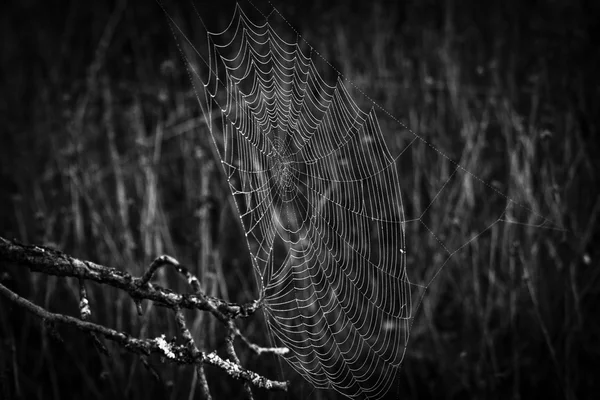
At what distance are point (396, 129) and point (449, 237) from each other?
124 centimetres

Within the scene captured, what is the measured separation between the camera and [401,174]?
478 centimetres

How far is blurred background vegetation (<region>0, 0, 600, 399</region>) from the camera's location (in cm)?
354

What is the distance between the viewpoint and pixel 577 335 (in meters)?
3.73

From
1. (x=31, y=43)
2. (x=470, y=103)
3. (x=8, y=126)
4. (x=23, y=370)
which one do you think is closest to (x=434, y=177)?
(x=470, y=103)

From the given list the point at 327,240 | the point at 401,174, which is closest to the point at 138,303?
the point at 327,240

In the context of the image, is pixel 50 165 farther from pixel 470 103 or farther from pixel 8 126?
pixel 470 103

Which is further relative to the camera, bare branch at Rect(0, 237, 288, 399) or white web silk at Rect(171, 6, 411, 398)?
white web silk at Rect(171, 6, 411, 398)

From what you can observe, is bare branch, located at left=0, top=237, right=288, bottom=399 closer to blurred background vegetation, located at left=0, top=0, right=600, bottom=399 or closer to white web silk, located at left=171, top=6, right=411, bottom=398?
blurred background vegetation, located at left=0, top=0, right=600, bottom=399

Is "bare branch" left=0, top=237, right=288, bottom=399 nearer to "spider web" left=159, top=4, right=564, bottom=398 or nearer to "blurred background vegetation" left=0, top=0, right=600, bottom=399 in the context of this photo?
"blurred background vegetation" left=0, top=0, right=600, bottom=399

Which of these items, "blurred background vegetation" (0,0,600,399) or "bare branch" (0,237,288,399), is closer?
"bare branch" (0,237,288,399)

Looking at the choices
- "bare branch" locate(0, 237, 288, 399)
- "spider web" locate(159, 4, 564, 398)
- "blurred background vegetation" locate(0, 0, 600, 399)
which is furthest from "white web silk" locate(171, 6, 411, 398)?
"bare branch" locate(0, 237, 288, 399)

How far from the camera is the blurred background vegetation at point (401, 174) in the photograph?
354 centimetres

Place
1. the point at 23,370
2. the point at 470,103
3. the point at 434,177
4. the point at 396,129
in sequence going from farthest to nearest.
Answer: the point at 470,103
the point at 396,129
the point at 434,177
the point at 23,370

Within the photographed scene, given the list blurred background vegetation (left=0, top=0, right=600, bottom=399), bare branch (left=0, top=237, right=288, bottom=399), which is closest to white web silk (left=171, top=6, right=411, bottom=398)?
blurred background vegetation (left=0, top=0, right=600, bottom=399)
